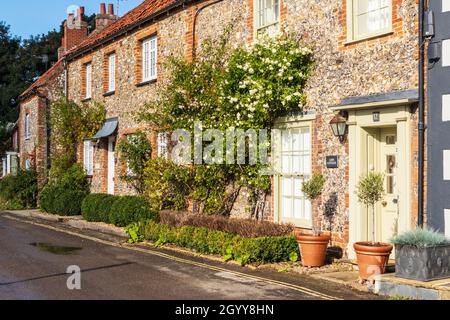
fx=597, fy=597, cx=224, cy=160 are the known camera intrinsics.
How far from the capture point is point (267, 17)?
13477 millimetres

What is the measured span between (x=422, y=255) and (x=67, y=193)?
51.9ft

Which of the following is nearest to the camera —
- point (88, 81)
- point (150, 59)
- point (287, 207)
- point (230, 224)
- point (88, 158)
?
point (230, 224)

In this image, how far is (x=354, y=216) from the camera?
429 inches

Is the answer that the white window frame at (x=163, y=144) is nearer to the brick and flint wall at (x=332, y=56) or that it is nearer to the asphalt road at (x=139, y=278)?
the brick and flint wall at (x=332, y=56)

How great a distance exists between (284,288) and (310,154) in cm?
372

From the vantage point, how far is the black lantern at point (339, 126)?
11.1 metres

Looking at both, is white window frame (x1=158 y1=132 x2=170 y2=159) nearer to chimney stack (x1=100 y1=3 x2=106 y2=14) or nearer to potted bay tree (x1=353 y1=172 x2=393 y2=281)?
potted bay tree (x1=353 y1=172 x2=393 y2=281)

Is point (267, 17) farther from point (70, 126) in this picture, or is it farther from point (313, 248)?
point (70, 126)

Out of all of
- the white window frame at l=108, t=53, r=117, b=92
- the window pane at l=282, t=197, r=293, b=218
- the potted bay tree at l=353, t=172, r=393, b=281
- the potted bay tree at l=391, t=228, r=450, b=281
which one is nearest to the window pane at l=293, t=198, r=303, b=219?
the window pane at l=282, t=197, r=293, b=218

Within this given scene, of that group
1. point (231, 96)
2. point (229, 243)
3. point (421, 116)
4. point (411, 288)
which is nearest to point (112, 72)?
point (231, 96)

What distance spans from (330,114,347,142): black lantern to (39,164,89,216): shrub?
12.8m
